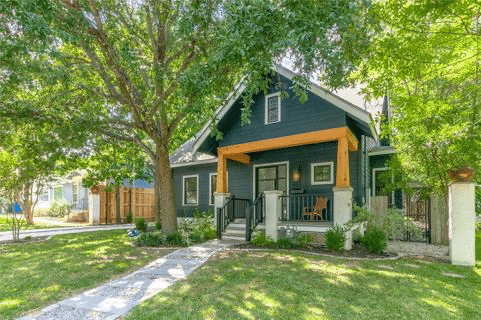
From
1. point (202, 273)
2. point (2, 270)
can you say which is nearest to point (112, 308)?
point (202, 273)

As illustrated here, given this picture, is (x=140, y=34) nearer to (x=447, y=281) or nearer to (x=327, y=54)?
(x=327, y=54)

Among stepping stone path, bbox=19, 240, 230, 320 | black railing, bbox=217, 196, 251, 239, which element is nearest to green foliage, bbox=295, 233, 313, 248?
black railing, bbox=217, 196, 251, 239

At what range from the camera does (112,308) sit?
4.09 m

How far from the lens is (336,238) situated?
25.0 feet

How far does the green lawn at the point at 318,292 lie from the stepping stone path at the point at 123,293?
27 cm

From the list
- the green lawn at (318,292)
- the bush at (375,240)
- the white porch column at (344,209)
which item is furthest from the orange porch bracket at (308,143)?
the green lawn at (318,292)

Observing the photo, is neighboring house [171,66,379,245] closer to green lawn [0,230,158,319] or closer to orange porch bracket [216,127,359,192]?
orange porch bracket [216,127,359,192]

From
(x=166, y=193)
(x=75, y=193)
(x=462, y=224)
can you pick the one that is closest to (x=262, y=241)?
(x=166, y=193)

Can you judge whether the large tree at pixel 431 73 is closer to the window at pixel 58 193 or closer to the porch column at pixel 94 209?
the porch column at pixel 94 209

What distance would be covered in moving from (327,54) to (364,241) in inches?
202

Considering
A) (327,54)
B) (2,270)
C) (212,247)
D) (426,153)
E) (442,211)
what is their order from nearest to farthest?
(327,54), (2,270), (426,153), (212,247), (442,211)

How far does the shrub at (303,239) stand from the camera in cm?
831

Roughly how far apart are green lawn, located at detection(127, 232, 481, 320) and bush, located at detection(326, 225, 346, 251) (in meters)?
1.11

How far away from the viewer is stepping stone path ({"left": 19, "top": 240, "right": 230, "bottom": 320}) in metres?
3.92
